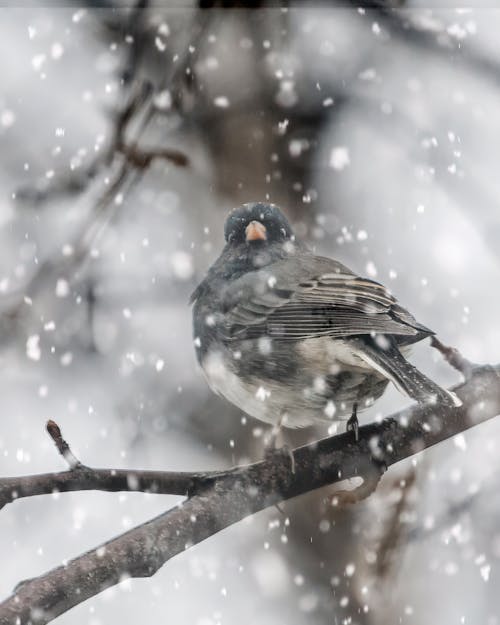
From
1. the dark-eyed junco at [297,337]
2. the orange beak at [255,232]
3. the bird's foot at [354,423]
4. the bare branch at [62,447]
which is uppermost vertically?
the orange beak at [255,232]

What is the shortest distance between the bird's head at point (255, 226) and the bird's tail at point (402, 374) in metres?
0.64

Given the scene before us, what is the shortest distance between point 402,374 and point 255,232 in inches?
34.7

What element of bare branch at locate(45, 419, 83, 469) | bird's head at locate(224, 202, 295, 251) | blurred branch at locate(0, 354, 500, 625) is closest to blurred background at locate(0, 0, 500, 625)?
bird's head at locate(224, 202, 295, 251)

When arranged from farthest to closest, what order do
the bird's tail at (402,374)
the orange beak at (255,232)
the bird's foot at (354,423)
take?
the orange beak at (255,232) → the bird's foot at (354,423) → the bird's tail at (402,374)

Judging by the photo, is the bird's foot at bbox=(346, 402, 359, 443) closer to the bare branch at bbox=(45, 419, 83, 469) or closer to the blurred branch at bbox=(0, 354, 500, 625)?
the blurred branch at bbox=(0, 354, 500, 625)

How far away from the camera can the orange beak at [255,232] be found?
98.8 inches

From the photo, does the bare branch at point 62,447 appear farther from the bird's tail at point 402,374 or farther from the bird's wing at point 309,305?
the bird's wing at point 309,305

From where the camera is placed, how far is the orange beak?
2510 millimetres

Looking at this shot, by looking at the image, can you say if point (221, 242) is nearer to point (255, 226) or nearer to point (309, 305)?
point (255, 226)

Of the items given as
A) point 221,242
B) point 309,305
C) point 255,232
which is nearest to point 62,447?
point 309,305

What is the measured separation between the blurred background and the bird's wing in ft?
1.85

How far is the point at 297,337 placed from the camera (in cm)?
218

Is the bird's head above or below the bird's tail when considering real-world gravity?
above

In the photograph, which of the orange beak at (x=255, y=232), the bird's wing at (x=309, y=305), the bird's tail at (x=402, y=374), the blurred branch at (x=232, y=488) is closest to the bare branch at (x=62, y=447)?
the blurred branch at (x=232, y=488)
